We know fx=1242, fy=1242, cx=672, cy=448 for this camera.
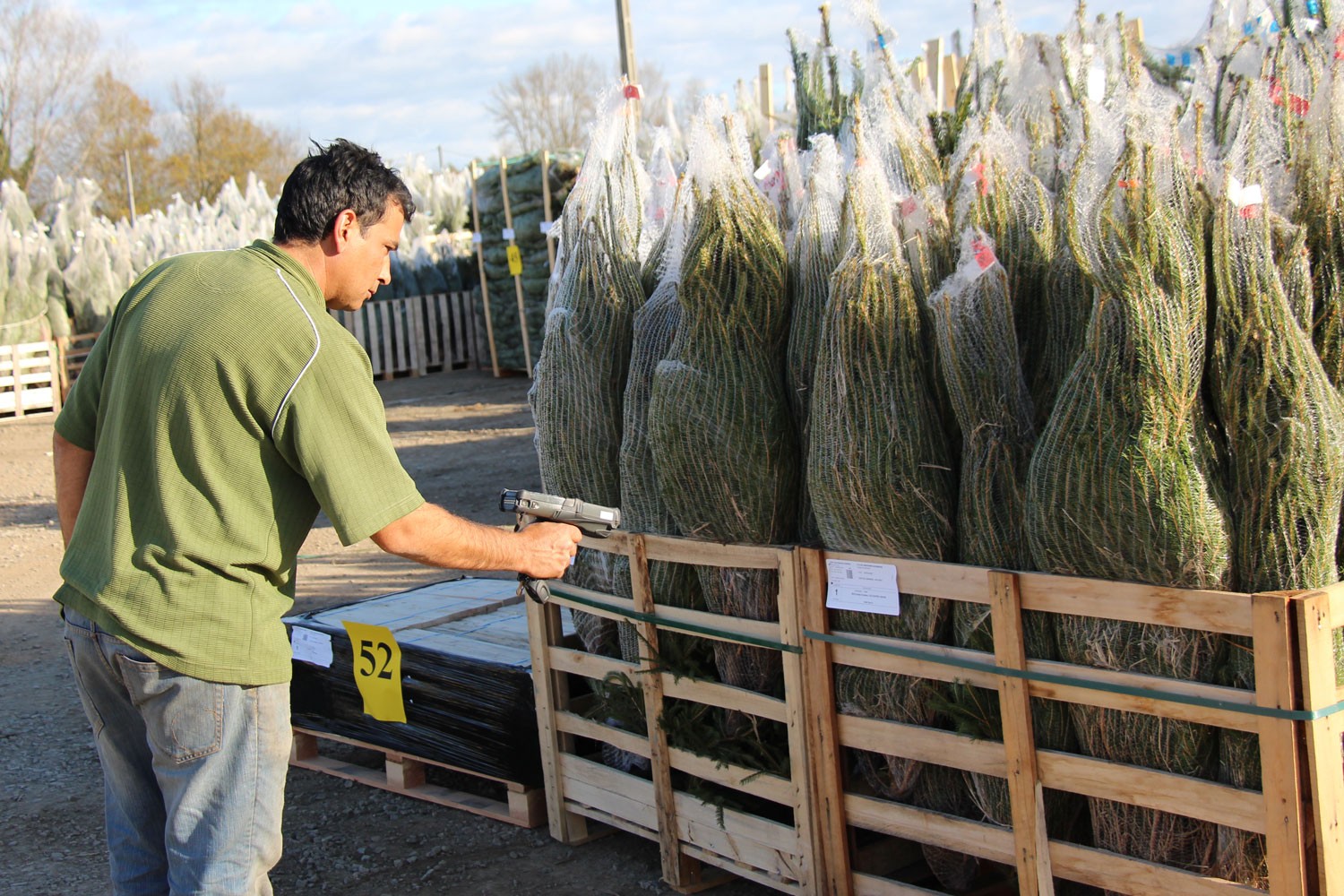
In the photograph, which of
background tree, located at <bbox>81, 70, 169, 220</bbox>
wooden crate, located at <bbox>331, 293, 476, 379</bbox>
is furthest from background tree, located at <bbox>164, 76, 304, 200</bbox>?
wooden crate, located at <bbox>331, 293, 476, 379</bbox>

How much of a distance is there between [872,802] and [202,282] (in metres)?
1.88

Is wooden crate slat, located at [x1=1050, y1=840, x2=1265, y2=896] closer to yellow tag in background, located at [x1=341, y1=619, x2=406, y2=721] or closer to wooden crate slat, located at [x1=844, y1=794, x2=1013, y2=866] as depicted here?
wooden crate slat, located at [x1=844, y1=794, x2=1013, y2=866]

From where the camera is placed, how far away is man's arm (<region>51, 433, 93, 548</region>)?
259cm

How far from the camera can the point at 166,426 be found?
2248 mm

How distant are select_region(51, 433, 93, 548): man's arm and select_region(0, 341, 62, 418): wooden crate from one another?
13622 millimetres

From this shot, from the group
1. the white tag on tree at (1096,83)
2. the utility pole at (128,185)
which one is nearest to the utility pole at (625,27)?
the white tag on tree at (1096,83)

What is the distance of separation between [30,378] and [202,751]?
14.2m

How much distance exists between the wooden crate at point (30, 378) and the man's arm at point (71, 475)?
1362 cm

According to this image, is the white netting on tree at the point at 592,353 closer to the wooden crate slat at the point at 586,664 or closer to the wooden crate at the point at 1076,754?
the wooden crate slat at the point at 586,664

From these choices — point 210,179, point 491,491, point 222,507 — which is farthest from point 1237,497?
point 210,179

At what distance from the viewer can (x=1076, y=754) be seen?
2.57 meters

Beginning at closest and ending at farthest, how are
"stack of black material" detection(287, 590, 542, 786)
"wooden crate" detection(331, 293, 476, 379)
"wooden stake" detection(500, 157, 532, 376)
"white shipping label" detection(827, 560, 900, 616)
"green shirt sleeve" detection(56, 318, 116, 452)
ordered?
"green shirt sleeve" detection(56, 318, 116, 452) < "white shipping label" detection(827, 560, 900, 616) < "stack of black material" detection(287, 590, 542, 786) < "wooden stake" detection(500, 157, 532, 376) < "wooden crate" detection(331, 293, 476, 379)

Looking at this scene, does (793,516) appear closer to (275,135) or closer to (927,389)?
(927,389)

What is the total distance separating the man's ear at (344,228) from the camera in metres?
2.45
